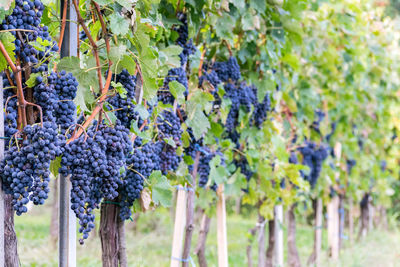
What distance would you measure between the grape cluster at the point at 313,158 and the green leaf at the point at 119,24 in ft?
11.8

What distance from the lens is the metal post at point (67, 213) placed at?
1.92 meters

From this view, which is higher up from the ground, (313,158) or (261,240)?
(313,158)

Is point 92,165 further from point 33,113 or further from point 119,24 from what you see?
point 119,24

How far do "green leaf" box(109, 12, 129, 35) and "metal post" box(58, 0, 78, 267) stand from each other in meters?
0.23

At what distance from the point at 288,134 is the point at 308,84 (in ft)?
1.74

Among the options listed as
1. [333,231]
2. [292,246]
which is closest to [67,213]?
[292,246]

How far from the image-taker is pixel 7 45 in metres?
1.49

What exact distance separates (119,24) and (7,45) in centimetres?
42

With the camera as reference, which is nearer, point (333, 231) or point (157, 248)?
point (333, 231)

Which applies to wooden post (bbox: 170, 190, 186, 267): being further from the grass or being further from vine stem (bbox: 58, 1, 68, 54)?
the grass

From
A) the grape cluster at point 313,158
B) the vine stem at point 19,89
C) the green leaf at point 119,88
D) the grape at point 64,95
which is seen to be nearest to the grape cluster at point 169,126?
the green leaf at point 119,88

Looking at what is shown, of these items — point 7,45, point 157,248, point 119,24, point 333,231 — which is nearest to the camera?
point 7,45

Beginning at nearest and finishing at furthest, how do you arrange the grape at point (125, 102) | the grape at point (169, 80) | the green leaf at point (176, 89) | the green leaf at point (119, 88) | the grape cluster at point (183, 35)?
the green leaf at point (119, 88), the grape at point (125, 102), the green leaf at point (176, 89), the grape at point (169, 80), the grape cluster at point (183, 35)

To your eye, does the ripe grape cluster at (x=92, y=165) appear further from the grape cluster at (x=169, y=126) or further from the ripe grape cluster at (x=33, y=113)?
the grape cluster at (x=169, y=126)
